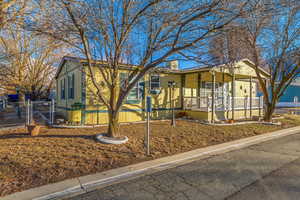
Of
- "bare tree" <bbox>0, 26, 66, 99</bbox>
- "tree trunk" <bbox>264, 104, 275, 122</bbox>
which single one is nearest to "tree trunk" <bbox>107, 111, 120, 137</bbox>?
"tree trunk" <bbox>264, 104, 275, 122</bbox>

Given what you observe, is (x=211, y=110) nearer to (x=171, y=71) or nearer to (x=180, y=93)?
(x=180, y=93)

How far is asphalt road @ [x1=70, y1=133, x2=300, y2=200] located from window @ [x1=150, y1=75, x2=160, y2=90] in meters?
7.15

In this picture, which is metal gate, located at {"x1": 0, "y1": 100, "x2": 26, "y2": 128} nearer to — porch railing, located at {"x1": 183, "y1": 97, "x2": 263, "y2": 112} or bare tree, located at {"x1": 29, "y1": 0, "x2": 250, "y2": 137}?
bare tree, located at {"x1": 29, "y1": 0, "x2": 250, "y2": 137}

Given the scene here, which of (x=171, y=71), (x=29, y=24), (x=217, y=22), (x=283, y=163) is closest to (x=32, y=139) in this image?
(x=29, y=24)

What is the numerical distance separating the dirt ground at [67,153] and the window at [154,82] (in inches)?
176

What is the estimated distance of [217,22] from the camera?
17.5 feet

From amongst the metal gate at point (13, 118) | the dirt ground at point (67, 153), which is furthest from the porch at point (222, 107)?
the metal gate at point (13, 118)

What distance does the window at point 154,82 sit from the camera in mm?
11555

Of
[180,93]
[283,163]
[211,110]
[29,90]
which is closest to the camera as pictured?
[283,163]

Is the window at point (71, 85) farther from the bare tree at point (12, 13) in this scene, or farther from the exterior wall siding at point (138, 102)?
the bare tree at point (12, 13)

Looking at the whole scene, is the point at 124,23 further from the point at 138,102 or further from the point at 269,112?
the point at 269,112

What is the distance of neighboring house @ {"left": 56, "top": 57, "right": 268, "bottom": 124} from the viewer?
371 inches

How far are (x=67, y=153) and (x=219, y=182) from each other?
4.06m

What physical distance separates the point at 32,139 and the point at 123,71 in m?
5.80
